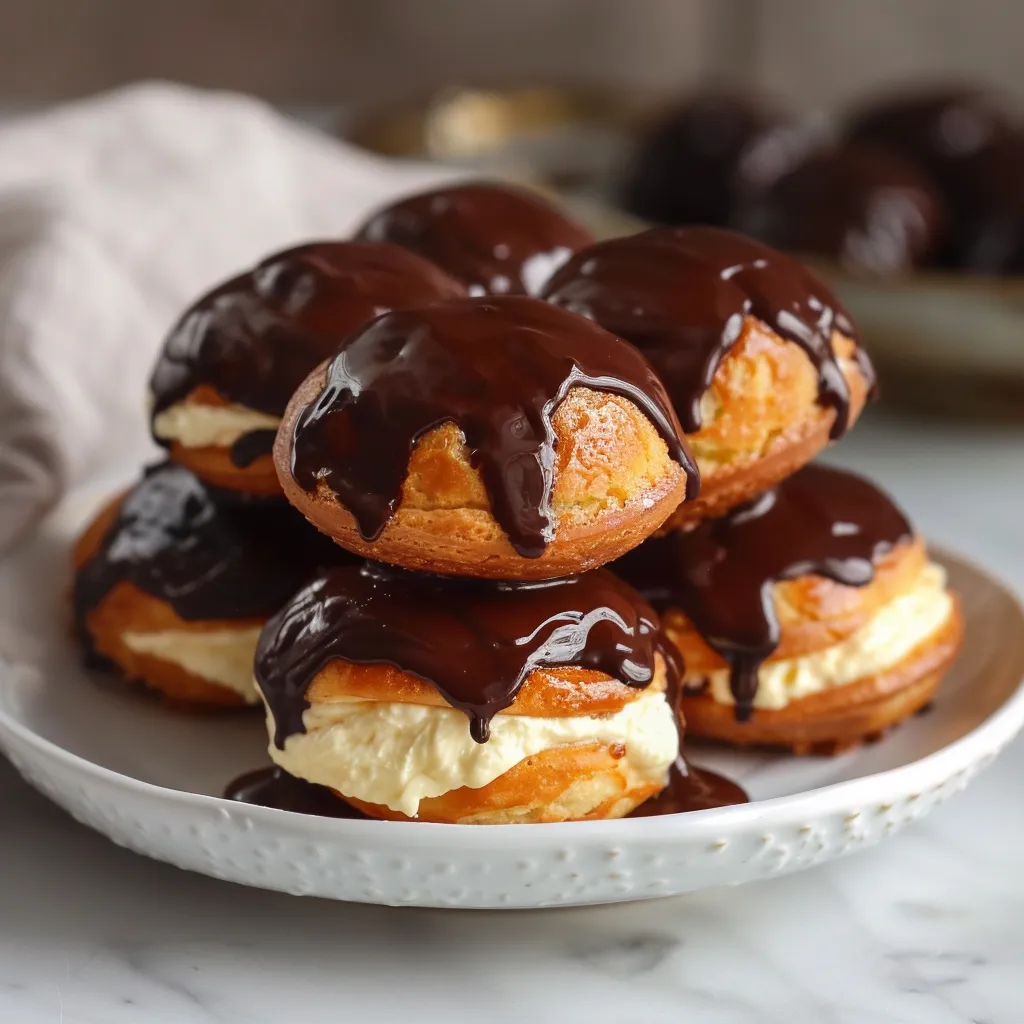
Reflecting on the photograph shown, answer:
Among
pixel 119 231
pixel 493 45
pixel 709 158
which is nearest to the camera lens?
pixel 119 231

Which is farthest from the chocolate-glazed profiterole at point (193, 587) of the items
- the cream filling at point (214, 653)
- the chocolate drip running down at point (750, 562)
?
the chocolate drip running down at point (750, 562)

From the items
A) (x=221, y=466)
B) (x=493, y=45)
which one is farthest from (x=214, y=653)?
(x=493, y=45)

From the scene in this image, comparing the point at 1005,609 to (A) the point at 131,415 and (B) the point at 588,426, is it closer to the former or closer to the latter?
(B) the point at 588,426

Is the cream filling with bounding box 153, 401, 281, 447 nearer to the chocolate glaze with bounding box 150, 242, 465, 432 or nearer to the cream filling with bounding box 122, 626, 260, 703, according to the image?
the chocolate glaze with bounding box 150, 242, 465, 432

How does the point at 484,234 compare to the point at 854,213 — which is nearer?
the point at 484,234

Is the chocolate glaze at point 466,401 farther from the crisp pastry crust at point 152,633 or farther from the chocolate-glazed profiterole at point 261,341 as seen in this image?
the crisp pastry crust at point 152,633

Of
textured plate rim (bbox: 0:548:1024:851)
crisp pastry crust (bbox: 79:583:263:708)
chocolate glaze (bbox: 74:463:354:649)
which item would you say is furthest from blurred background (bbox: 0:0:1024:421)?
textured plate rim (bbox: 0:548:1024:851)

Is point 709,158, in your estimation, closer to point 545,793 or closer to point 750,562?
point 750,562
